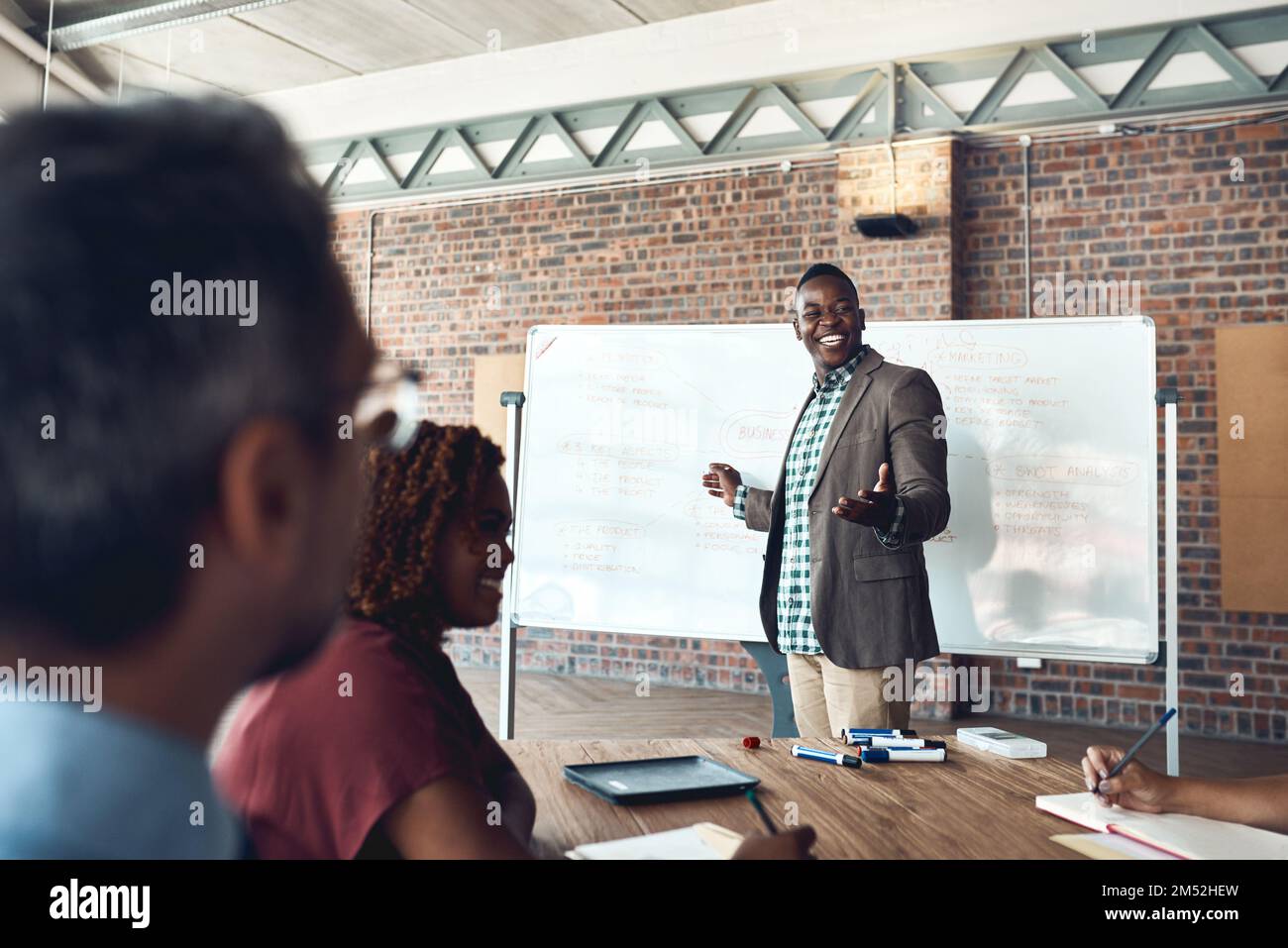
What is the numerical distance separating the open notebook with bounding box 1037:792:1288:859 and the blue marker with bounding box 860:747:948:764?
0.26m

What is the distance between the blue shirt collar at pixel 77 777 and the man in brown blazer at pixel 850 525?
6.32ft

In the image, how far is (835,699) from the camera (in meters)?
2.53

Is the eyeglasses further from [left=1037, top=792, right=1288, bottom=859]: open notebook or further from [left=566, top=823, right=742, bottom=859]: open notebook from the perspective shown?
[left=1037, top=792, right=1288, bottom=859]: open notebook

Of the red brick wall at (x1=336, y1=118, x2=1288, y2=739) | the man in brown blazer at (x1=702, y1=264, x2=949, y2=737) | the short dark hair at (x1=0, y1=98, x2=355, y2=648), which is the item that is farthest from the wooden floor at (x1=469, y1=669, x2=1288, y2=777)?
the short dark hair at (x1=0, y1=98, x2=355, y2=648)

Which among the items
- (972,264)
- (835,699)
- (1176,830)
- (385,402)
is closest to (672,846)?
(1176,830)

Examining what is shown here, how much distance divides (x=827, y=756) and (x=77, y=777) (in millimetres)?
1364

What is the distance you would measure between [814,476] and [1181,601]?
10.6 feet

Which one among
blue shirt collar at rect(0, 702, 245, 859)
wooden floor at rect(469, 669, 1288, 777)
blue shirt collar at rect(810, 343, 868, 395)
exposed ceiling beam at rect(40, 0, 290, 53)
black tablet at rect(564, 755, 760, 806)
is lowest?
wooden floor at rect(469, 669, 1288, 777)

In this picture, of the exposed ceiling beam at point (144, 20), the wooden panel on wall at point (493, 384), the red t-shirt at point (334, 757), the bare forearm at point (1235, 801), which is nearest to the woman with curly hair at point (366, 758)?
the red t-shirt at point (334, 757)

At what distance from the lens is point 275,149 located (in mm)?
437

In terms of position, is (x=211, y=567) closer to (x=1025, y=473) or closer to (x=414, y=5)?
(x=1025, y=473)

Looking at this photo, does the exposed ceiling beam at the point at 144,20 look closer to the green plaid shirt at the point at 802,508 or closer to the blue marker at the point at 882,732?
the green plaid shirt at the point at 802,508

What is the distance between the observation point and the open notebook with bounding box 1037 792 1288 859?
1.15 m

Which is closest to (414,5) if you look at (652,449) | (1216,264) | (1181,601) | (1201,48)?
(652,449)
